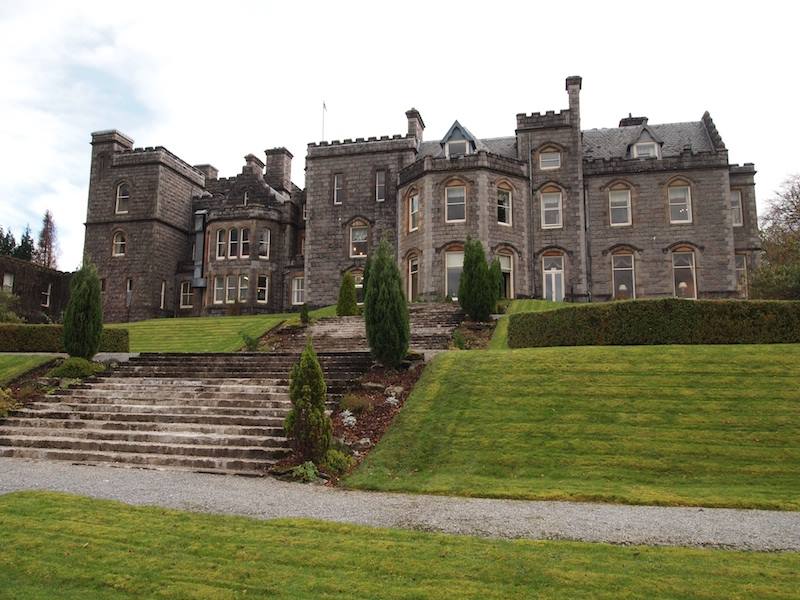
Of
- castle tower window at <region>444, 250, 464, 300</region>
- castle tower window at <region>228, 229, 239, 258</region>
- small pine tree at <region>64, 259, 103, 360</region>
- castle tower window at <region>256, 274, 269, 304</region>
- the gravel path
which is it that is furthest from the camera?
castle tower window at <region>228, 229, 239, 258</region>

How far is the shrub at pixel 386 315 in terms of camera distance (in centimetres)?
1486

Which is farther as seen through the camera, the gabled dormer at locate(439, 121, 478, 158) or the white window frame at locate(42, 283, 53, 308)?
the white window frame at locate(42, 283, 53, 308)

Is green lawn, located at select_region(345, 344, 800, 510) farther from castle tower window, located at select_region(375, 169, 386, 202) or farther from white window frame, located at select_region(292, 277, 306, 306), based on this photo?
white window frame, located at select_region(292, 277, 306, 306)

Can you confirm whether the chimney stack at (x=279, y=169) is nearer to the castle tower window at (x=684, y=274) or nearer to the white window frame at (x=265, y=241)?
the white window frame at (x=265, y=241)

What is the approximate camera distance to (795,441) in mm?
9922

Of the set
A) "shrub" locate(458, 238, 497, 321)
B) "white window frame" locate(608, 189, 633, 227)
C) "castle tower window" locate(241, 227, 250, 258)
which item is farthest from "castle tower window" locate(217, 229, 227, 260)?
"white window frame" locate(608, 189, 633, 227)

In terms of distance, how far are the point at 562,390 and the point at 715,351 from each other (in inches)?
161

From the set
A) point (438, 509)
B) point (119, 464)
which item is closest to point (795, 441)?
point (438, 509)

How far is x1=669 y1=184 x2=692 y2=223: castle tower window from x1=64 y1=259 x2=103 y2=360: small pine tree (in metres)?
28.4

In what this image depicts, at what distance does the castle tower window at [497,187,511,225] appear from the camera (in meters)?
32.6

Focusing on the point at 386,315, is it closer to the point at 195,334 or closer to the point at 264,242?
the point at 195,334

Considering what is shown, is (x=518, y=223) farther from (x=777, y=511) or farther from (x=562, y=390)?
(x=777, y=511)

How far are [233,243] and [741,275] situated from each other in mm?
30737

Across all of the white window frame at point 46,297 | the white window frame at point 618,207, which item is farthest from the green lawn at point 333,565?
the white window frame at point 46,297
